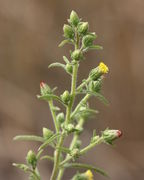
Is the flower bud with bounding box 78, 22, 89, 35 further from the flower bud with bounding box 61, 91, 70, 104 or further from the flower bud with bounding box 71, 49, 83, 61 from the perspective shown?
the flower bud with bounding box 61, 91, 70, 104

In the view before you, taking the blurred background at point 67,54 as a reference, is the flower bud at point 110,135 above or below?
below

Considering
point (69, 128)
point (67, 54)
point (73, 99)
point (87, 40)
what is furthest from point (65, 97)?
point (67, 54)

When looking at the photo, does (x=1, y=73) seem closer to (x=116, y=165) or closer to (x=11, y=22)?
(x=11, y=22)

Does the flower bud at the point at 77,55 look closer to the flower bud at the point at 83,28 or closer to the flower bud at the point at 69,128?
the flower bud at the point at 83,28

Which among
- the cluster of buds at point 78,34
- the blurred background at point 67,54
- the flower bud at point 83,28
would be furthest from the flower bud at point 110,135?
the blurred background at point 67,54

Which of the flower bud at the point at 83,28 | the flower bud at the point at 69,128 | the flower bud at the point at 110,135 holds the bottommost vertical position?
the flower bud at the point at 110,135

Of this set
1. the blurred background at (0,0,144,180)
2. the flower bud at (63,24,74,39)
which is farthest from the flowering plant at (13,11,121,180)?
the blurred background at (0,0,144,180)

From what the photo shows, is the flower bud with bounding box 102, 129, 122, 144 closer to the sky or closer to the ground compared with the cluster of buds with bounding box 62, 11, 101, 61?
closer to the ground
